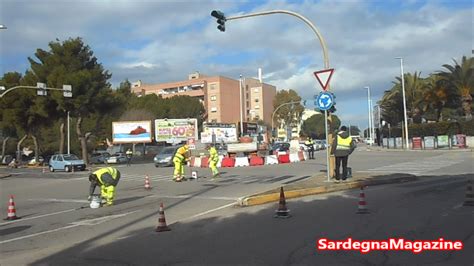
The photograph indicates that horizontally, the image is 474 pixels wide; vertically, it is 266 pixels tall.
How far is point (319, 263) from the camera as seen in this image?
6934mm

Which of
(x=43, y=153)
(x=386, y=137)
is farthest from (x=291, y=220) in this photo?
(x=43, y=153)

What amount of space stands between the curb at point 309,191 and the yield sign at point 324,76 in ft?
10.6

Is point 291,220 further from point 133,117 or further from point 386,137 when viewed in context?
point 133,117

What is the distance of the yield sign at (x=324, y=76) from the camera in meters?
16.6

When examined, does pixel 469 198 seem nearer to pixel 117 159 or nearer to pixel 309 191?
pixel 309 191

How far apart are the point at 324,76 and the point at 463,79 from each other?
4148 cm

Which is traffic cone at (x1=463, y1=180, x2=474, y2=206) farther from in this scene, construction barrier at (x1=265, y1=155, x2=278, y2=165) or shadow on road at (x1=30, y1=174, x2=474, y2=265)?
construction barrier at (x1=265, y1=155, x2=278, y2=165)

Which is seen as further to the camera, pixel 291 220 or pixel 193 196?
pixel 193 196

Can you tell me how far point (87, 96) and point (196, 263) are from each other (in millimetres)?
47491

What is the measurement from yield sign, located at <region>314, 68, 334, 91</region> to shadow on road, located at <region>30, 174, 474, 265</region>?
4.99 metres

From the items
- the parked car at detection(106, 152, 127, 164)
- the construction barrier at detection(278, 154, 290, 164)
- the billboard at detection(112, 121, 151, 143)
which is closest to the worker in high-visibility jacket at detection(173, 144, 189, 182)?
the construction barrier at detection(278, 154, 290, 164)

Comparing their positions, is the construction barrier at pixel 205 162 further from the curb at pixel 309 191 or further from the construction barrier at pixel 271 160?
the curb at pixel 309 191

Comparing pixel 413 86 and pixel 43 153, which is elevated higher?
pixel 413 86

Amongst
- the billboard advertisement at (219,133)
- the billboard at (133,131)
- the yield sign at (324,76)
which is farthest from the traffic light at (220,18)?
the billboard at (133,131)
